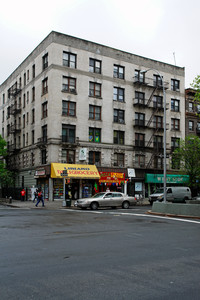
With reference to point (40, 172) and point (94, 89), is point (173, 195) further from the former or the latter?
point (94, 89)

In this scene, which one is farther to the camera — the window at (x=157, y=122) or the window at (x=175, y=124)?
the window at (x=175, y=124)

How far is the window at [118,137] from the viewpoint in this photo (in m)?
Answer: 42.4

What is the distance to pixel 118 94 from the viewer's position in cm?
4325

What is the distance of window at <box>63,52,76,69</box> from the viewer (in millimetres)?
39281

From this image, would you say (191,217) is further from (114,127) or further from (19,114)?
(19,114)

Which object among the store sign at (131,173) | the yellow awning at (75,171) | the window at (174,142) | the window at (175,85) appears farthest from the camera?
the window at (175,85)

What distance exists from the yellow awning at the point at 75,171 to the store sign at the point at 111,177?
4.70 ft

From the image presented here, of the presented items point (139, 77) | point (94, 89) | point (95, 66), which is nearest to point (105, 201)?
point (94, 89)

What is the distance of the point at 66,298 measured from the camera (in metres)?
4.93

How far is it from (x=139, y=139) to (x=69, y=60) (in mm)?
14082

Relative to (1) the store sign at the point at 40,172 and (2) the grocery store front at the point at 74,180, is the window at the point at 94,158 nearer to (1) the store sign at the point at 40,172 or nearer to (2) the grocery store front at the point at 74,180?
(2) the grocery store front at the point at 74,180

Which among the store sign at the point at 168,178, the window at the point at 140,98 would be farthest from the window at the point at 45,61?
the store sign at the point at 168,178

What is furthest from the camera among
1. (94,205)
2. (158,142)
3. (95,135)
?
(158,142)

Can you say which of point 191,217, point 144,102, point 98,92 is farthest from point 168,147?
point 191,217
